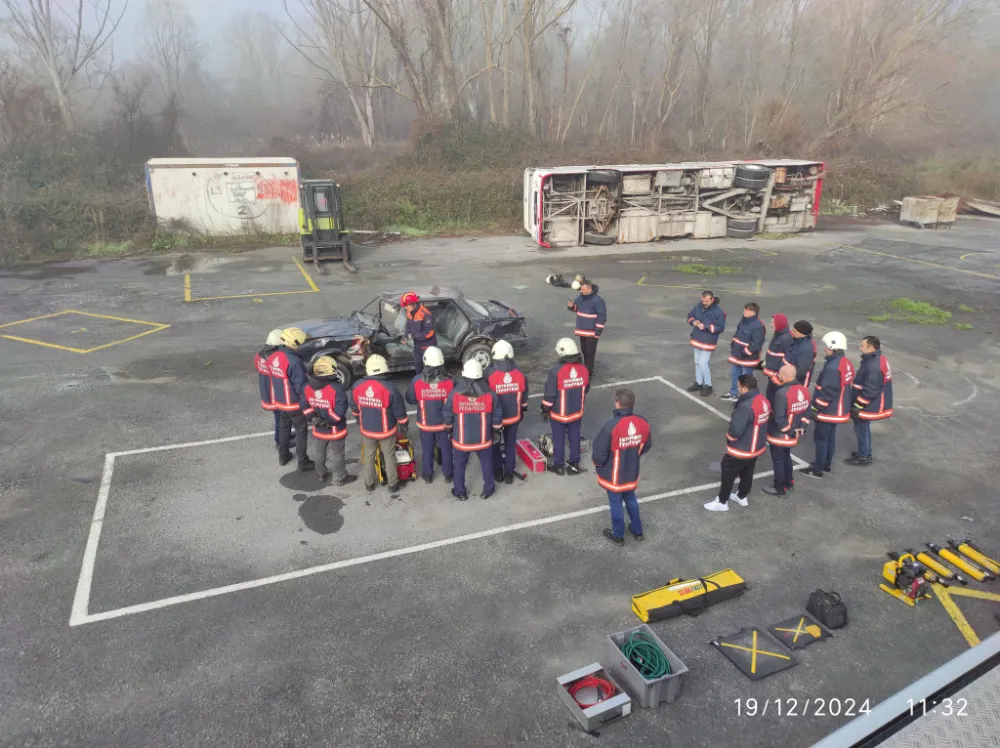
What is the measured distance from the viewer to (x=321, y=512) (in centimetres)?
774

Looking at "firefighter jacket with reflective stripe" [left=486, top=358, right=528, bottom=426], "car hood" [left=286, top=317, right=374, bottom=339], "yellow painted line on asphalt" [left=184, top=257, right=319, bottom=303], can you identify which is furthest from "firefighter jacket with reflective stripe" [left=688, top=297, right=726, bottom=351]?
"yellow painted line on asphalt" [left=184, top=257, right=319, bottom=303]

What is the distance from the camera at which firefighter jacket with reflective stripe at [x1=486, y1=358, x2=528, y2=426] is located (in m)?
7.87

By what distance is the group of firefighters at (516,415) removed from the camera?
280 inches

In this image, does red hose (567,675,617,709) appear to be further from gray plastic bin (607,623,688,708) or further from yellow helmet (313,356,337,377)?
yellow helmet (313,356,337,377)

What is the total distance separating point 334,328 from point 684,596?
8.22m

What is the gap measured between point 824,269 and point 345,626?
67.0 feet

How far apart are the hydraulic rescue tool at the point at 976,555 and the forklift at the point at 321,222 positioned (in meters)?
17.8

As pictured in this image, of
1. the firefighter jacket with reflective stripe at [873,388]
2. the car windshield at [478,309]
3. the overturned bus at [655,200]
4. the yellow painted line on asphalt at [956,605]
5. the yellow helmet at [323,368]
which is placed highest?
the overturned bus at [655,200]

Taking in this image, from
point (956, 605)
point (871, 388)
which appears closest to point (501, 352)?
point (871, 388)

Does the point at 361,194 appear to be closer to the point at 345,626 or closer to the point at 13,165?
the point at 13,165

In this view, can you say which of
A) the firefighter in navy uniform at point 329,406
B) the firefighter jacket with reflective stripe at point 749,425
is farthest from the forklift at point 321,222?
the firefighter jacket with reflective stripe at point 749,425

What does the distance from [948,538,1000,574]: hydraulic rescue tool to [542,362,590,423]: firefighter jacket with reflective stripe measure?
14.6 ft

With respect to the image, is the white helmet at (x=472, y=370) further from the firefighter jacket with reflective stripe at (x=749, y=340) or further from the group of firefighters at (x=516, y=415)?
the firefighter jacket with reflective stripe at (x=749, y=340)

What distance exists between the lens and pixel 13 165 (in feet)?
91.7
